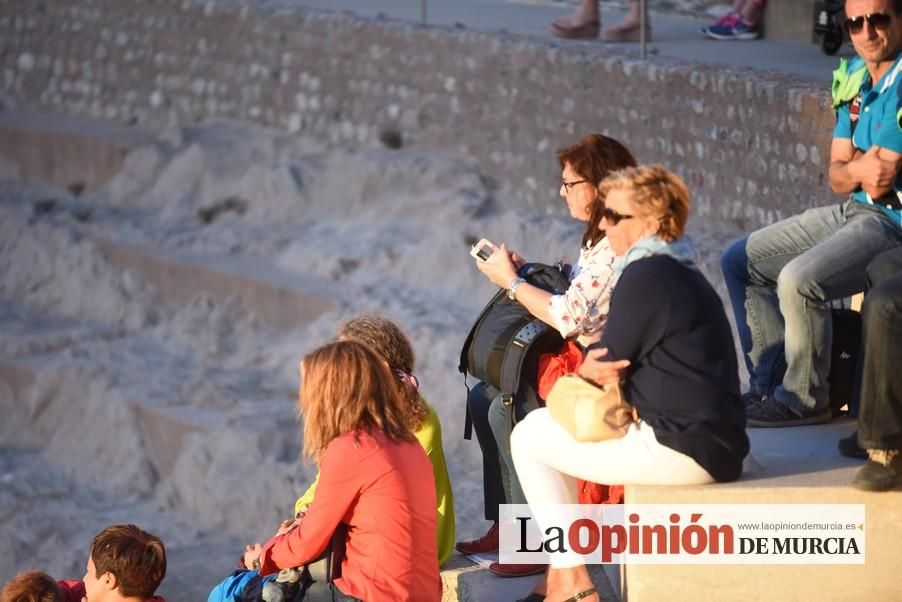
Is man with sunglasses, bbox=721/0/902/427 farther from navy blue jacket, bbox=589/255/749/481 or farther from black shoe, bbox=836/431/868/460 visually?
navy blue jacket, bbox=589/255/749/481

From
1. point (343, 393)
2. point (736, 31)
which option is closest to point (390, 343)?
point (343, 393)

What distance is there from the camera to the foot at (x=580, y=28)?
13.3 m

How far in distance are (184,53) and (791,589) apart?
487 inches

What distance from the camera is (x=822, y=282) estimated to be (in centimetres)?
509

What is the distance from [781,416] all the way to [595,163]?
1053 millimetres

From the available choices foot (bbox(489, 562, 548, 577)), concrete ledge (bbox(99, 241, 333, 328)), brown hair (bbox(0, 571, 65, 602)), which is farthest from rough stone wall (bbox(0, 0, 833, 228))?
brown hair (bbox(0, 571, 65, 602))

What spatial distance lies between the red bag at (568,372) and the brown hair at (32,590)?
1655 mm

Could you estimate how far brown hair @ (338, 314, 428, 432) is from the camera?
5.10 meters

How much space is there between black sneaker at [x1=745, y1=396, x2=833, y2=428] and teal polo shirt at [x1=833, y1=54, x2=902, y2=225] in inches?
27.1

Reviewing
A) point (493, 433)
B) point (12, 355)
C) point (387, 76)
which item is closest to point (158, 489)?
point (12, 355)

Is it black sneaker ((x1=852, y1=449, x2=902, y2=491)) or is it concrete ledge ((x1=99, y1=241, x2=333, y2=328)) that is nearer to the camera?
black sneaker ((x1=852, y1=449, x2=902, y2=491))

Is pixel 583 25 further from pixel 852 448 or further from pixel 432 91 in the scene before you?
pixel 852 448

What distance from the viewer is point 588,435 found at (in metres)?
4.50

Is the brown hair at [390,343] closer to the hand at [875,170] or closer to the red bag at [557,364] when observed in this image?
the red bag at [557,364]
